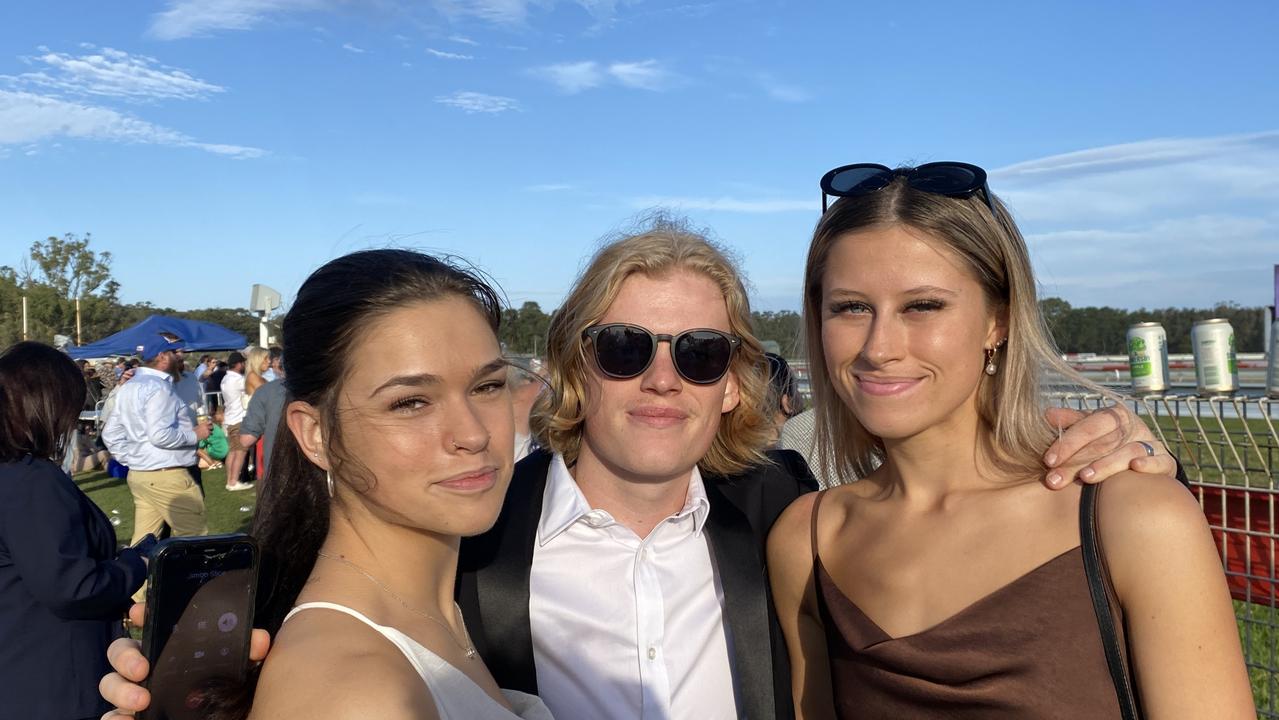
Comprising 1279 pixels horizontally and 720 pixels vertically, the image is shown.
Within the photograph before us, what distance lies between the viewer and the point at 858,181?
99.6 inches

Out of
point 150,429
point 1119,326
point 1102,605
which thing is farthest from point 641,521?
point 1119,326

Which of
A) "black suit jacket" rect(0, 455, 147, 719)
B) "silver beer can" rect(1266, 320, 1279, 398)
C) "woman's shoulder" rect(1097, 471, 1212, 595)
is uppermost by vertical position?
"silver beer can" rect(1266, 320, 1279, 398)

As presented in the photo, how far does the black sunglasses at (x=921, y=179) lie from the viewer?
7.79 ft

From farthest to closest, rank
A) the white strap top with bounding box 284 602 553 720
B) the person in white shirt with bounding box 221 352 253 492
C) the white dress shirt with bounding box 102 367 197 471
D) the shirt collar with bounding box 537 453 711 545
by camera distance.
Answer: the person in white shirt with bounding box 221 352 253 492
the white dress shirt with bounding box 102 367 197 471
the shirt collar with bounding box 537 453 711 545
the white strap top with bounding box 284 602 553 720

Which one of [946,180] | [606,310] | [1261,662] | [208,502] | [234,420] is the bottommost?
[208,502]

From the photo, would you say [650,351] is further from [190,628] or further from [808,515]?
[190,628]

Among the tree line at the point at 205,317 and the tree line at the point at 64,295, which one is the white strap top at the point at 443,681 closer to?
the tree line at the point at 205,317

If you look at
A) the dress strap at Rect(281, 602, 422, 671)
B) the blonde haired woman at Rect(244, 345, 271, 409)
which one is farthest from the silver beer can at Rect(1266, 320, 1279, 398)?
the blonde haired woman at Rect(244, 345, 271, 409)

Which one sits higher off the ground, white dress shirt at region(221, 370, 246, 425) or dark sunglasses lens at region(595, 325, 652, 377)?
dark sunglasses lens at region(595, 325, 652, 377)

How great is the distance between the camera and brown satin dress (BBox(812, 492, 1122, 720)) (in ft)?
6.31

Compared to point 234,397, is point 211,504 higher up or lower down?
Answer: lower down

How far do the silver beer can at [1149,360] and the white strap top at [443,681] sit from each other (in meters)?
3.37

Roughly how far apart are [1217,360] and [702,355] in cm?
259

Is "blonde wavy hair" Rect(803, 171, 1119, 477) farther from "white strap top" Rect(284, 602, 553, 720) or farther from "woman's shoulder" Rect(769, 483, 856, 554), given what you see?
"white strap top" Rect(284, 602, 553, 720)
